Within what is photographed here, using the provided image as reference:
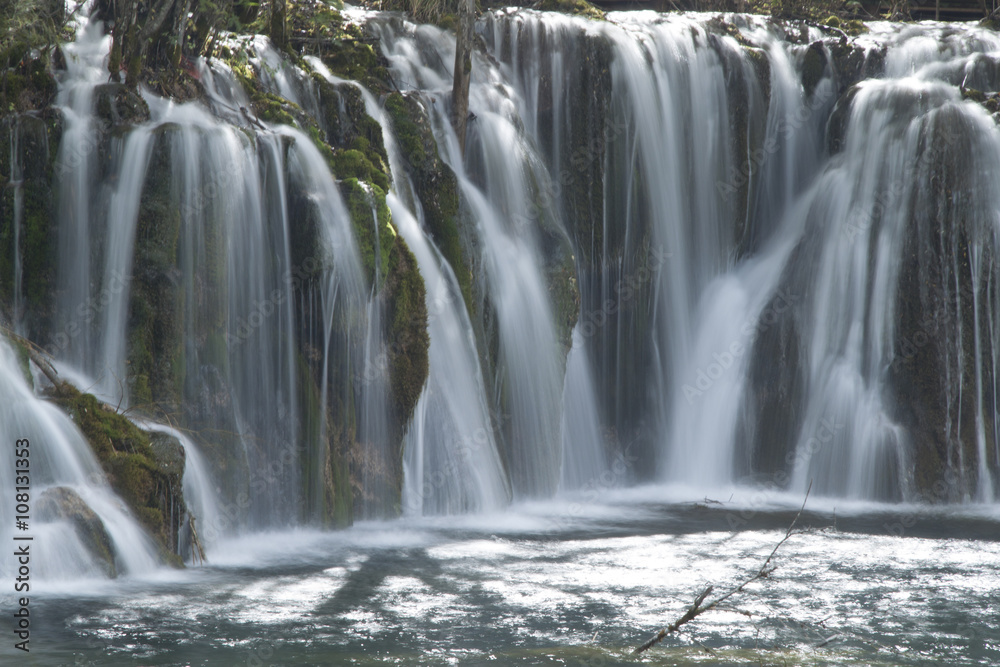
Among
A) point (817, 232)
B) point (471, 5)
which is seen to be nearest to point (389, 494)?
point (471, 5)

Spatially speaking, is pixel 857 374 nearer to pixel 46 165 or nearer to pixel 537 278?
pixel 537 278

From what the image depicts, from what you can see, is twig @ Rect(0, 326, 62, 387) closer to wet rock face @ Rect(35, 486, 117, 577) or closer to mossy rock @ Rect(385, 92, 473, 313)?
wet rock face @ Rect(35, 486, 117, 577)

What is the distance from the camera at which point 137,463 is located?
783 centimetres

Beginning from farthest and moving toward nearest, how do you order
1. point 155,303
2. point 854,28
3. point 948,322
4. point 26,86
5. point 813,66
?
1. point 854,28
2. point 813,66
3. point 948,322
4. point 26,86
5. point 155,303

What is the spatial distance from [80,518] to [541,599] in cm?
318

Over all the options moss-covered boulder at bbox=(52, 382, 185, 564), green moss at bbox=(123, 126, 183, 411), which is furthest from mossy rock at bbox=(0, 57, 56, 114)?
moss-covered boulder at bbox=(52, 382, 185, 564)

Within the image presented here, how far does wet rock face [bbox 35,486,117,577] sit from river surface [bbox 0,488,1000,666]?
21 cm

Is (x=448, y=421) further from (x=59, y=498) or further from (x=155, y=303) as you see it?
(x=59, y=498)

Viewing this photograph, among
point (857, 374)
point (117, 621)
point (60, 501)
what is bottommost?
point (117, 621)

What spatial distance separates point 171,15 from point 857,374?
8501mm

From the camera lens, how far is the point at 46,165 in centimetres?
895

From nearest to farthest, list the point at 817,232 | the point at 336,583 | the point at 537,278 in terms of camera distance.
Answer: the point at 336,583, the point at 537,278, the point at 817,232

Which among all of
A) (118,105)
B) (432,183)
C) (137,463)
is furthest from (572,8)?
(137,463)

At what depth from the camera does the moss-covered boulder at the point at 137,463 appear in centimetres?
775
